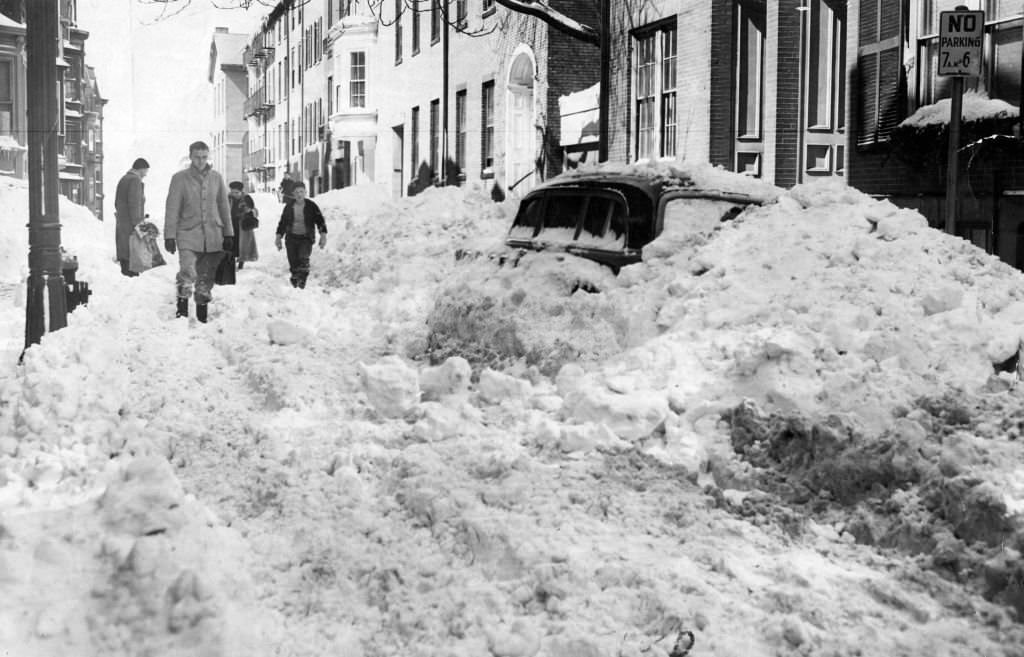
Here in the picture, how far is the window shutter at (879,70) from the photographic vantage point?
15836 millimetres

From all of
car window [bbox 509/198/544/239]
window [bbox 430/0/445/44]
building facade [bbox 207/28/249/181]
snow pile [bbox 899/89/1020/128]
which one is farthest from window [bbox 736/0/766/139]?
building facade [bbox 207/28/249/181]

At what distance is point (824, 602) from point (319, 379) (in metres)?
5.48

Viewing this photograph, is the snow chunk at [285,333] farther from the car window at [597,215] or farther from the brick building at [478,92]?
the brick building at [478,92]

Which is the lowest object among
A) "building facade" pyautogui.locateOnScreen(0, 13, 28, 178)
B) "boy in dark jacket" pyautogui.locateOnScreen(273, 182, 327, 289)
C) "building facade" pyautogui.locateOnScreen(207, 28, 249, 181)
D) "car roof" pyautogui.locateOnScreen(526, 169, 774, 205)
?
"boy in dark jacket" pyautogui.locateOnScreen(273, 182, 327, 289)

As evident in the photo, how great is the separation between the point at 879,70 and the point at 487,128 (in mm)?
14696

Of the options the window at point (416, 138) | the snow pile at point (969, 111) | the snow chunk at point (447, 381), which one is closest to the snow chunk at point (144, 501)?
the snow chunk at point (447, 381)

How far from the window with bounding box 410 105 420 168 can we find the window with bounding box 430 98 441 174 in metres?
1.72

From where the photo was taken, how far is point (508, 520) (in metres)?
5.78

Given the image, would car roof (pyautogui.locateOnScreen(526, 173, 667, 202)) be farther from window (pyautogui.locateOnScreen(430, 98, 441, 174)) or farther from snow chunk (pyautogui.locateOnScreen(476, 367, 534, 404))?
window (pyautogui.locateOnScreen(430, 98, 441, 174))

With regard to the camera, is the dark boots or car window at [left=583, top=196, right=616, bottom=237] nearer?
car window at [left=583, top=196, right=616, bottom=237]

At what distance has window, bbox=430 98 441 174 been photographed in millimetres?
33812

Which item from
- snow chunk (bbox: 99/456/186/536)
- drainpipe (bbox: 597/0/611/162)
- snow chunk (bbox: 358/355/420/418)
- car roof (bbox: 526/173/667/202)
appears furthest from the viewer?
drainpipe (bbox: 597/0/611/162)

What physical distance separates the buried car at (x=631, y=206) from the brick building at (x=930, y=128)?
422cm

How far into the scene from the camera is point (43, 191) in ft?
34.8
